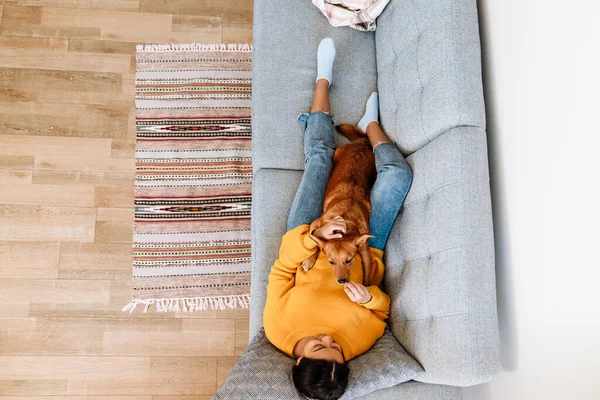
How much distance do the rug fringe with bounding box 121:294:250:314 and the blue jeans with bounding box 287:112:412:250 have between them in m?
0.65

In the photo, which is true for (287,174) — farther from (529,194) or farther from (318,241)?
(529,194)

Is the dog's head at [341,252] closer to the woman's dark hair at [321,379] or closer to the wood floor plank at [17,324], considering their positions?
the woman's dark hair at [321,379]

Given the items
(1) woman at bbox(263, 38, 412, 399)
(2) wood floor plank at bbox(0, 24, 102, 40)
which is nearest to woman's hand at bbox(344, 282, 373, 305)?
(1) woman at bbox(263, 38, 412, 399)

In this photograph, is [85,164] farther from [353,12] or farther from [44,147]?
[353,12]

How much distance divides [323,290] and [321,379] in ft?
1.14

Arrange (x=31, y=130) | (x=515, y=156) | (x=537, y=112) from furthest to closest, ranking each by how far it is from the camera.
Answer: (x=31, y=130) < (x=515, y=156) < (x=537, y=112)

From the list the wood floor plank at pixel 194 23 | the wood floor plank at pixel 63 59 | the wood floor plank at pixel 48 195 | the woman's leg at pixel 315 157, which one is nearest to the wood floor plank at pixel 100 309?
the wood floor plank at pixel 48 195

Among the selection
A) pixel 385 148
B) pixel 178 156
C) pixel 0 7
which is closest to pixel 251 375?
pixel 385 148

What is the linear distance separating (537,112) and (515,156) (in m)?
0.18

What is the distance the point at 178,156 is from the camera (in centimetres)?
250

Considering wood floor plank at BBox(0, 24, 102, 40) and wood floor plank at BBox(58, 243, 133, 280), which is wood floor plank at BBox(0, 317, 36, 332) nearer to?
wood floor plank at BBox(58, 243, 133, 280)

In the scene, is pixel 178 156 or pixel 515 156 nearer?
pixel 515 156

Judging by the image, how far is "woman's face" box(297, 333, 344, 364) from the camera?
1.54 metres

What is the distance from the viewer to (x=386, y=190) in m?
1.82
